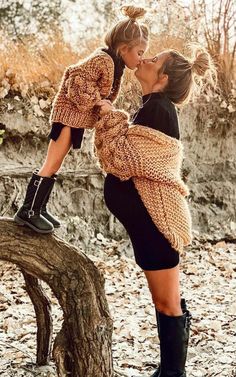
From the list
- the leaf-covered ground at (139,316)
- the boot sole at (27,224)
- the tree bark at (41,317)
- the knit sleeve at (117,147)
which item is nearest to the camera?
the knit sleeve at (117,147)

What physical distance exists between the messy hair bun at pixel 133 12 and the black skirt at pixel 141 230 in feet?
2.69

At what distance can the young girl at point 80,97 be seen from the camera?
2701 millimetres

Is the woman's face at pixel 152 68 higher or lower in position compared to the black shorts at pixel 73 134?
higher

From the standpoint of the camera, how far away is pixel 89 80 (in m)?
2.70

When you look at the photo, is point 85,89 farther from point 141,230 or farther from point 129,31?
point 141,230

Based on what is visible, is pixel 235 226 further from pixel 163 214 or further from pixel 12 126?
pixel 163 214

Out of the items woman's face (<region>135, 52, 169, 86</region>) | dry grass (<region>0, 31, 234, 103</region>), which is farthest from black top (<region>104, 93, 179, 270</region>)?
dry grass (<region>0, 31, 234, 103</region>)

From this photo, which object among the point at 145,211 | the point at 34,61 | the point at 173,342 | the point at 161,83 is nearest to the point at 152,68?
the point at 161,83

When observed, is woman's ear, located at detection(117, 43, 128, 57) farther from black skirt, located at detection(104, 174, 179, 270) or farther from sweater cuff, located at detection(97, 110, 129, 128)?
black skirt, located at detection(104, 174, 179, 270)

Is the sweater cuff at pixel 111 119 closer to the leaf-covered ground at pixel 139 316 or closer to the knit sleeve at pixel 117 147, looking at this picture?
the knit sleeve at pixel 117 147

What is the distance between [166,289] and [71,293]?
45cm

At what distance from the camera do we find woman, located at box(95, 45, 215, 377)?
262 centimetres

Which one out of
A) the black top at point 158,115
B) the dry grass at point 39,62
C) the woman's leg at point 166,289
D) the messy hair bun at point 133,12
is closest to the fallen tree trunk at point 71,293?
the woman's leg at point 166,289

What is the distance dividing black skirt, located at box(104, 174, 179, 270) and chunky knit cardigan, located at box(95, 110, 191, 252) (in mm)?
27
